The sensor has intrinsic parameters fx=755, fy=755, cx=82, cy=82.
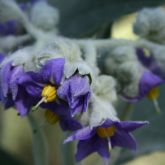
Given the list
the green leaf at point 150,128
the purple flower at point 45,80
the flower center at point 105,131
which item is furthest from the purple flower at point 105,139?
the green leaf at point 150,128

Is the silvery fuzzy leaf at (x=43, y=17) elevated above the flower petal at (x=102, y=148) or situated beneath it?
elevated above

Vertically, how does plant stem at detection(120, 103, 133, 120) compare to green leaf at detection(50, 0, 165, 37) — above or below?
below

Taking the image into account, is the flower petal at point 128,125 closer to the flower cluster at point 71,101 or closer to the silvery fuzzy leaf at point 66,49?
the flower cluster at point 71,101

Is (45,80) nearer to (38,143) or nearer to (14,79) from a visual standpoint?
(14,79)

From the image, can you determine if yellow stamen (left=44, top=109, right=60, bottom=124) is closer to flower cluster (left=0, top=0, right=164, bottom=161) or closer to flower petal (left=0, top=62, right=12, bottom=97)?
flower cluster (left=0, top=0, right=164, bottom=161)

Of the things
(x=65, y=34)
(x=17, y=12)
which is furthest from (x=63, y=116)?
(x=65, y=34)

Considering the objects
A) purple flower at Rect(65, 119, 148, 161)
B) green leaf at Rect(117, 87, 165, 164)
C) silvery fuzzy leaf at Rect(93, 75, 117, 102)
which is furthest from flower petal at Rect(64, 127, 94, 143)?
green leaf at Rect(117, 87, 165, 164)

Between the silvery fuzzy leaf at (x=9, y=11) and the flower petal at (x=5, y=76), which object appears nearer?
the flower petal at (x=5, y=76)

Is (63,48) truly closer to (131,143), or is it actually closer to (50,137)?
(131,143)
